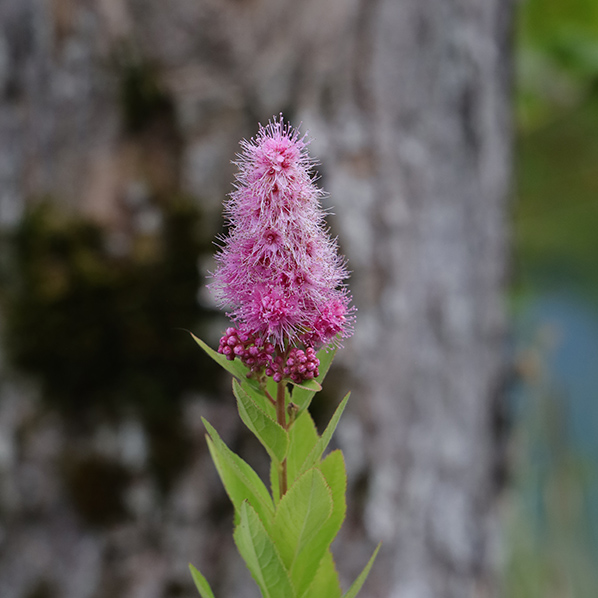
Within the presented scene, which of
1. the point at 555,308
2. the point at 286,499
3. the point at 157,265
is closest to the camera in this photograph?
the point at 286,499

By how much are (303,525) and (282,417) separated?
45 mm

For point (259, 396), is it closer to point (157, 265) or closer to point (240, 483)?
point (240, 483)

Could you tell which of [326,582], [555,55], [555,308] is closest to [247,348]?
[326,582]

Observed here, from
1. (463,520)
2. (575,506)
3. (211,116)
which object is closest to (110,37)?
(211,116)

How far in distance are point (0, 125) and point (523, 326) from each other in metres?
2.39

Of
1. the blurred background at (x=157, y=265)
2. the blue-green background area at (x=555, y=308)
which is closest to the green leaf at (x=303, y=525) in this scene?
the blurred background at (x=157, y=265)

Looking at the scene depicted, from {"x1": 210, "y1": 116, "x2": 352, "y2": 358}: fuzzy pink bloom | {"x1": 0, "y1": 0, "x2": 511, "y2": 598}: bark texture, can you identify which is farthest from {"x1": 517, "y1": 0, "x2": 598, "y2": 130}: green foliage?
{"x1": 210, "y1": 116, "x2": 352, "y2": 358}: fuzzy pink bloom

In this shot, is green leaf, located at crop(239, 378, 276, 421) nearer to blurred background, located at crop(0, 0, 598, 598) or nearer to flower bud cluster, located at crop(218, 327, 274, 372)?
flower bud cluster, located at crop(218, 327, 274, 372)

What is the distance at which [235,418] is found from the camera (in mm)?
1283

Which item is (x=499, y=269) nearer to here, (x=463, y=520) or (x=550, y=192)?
(x=463, y=520)

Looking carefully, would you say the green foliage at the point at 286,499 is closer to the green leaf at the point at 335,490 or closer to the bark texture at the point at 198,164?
the green leaf at the point at 335,490

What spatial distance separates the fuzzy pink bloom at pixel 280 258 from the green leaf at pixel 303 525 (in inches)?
2.4

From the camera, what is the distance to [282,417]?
0.83ft

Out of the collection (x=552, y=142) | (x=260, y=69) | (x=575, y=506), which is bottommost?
(x=575, y=506)
